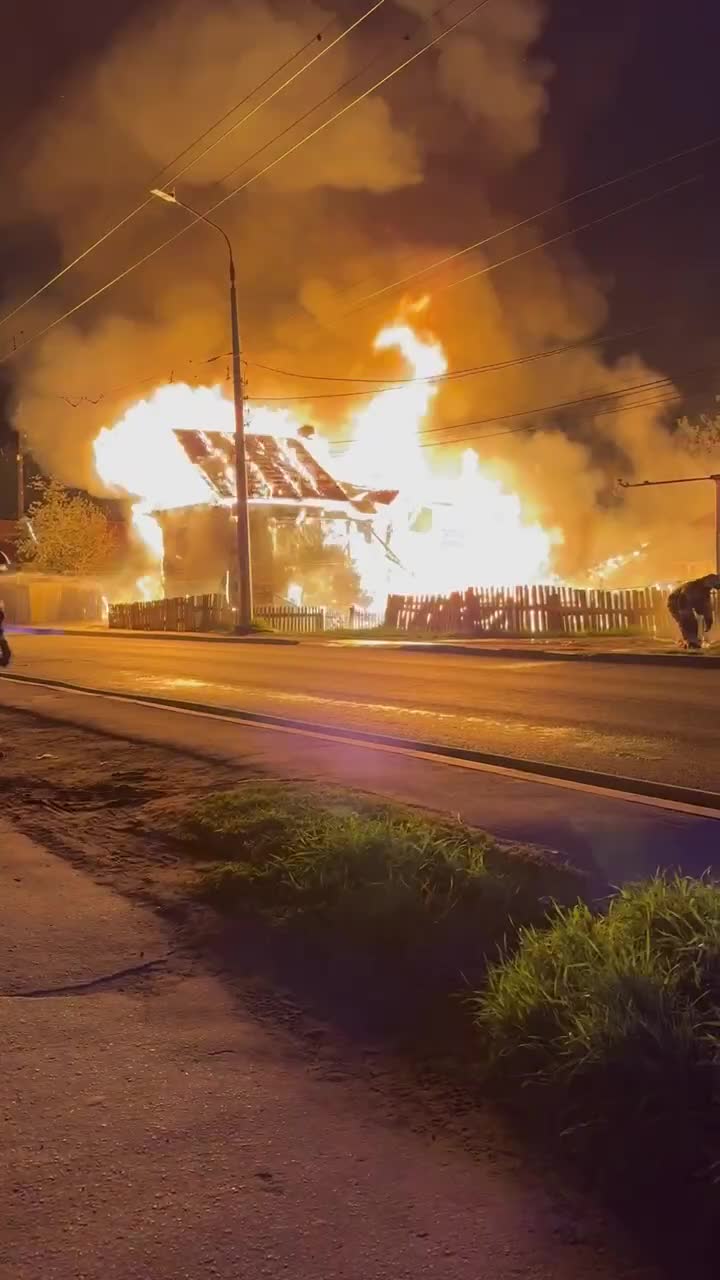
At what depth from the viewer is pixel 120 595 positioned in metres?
48.5

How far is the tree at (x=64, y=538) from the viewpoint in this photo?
172ft

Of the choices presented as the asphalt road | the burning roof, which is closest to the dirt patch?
the asphalt road

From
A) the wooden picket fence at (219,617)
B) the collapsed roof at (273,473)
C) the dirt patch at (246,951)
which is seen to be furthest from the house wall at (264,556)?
the dirt patch at (246,951)

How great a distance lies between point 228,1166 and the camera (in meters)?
2.70

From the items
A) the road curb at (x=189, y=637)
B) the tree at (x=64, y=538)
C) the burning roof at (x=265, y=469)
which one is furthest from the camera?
the tree at (x=64, y=538)

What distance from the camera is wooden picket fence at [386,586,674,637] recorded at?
2409 cm

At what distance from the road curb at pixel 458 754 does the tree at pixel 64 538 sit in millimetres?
40693

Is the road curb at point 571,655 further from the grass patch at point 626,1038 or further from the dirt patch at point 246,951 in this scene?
the grass patch at point 626,1038

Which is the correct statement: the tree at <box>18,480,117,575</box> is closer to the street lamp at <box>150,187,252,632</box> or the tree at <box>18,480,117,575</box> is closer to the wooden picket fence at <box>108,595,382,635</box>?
the wooden picket fence at <box>108,595,382,635</box>

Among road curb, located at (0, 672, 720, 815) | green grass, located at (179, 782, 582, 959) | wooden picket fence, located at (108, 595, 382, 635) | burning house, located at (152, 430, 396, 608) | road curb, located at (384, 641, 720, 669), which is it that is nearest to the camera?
green grass, located at (179, 782, 582, 959)

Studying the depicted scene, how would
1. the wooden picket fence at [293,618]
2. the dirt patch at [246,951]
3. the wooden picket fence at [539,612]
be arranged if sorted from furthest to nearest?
the wooden picket fence at [293,618] → the wooden picket fence at [539,612] → the dirt patch at [246,951]

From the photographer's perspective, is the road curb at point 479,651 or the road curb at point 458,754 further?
the road curb at point 479,651

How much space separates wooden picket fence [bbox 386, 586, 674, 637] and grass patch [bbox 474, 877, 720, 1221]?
20.1m

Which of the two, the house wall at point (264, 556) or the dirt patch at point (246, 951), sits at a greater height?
the house wall at point (264, 556)
